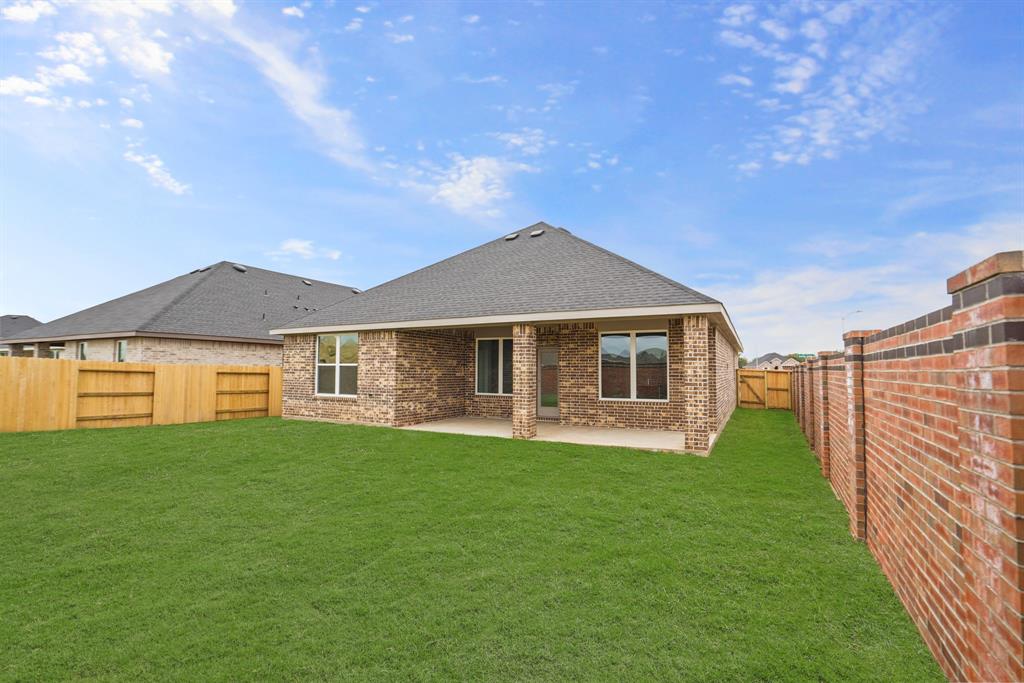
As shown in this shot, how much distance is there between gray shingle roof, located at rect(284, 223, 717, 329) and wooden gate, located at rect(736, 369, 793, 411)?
506 inches

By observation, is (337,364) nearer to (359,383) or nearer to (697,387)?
(359,383)

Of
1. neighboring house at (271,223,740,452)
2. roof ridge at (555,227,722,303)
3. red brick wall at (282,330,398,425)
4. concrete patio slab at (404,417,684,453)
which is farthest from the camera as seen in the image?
red brick wall at (282,330,398,425)

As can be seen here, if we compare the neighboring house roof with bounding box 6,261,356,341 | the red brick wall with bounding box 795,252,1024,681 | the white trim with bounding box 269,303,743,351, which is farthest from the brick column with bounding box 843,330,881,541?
the neighboring house roof with bounding box 6,261,356,341

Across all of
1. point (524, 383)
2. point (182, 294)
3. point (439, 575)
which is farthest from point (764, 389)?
point (182, 294)

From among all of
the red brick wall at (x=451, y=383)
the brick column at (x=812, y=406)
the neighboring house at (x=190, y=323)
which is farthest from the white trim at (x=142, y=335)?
the brick column at (x=812, y=406)

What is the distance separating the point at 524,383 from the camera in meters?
11.1

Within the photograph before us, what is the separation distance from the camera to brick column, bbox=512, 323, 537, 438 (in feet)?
35.7

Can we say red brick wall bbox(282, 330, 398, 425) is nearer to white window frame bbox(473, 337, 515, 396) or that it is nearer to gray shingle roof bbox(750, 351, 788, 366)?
white window frame bbox(473, 337, 515, 396)

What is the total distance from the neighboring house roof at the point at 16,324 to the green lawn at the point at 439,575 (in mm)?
41732

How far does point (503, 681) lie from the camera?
9.28 ft

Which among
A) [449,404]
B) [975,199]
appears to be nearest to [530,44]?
[449,404]

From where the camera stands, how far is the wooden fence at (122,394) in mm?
10930

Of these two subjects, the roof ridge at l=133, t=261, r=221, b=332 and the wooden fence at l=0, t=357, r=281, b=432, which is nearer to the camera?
the wooden fence at l=0, t=357, r=281, b=432

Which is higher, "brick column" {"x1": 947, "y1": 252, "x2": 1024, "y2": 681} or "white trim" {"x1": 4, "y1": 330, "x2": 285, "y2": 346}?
"white trim" {"x1": 4, "y1": 330, "x2": 285, "y2": 346}
